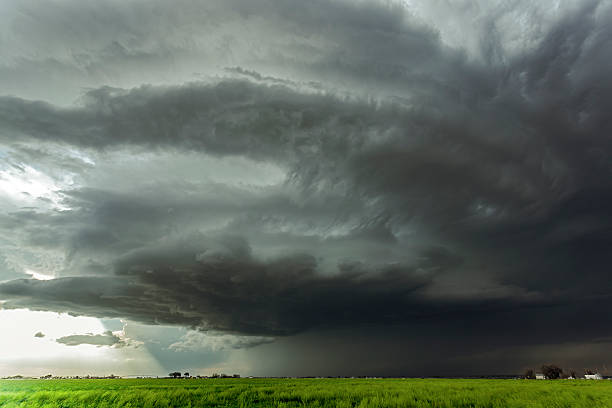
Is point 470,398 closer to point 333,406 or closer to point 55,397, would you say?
point 333,406

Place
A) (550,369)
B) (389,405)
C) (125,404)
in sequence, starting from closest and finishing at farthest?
1. (389,405)
2. (125,404)
3. (550,369)

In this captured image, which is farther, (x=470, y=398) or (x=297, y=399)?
(x=297, y=399)

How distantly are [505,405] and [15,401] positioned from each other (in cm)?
3456

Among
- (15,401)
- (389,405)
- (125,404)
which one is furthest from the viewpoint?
(15,401)

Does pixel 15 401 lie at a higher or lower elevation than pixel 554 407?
higher

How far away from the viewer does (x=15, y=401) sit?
27.1 m

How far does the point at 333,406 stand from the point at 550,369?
190 m

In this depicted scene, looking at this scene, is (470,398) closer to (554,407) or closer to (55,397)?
(554,407)

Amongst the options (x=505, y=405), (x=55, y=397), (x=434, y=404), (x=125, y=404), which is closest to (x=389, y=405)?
(x=434, y=404)

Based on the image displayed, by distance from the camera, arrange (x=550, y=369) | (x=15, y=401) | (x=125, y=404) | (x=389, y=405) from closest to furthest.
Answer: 1. (x=389, y=405)
2. (x=125, y=404)
3. (x=15, y=401)
4. (x=550, y=369)

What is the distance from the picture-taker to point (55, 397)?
28109 mm

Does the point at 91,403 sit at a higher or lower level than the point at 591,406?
higher

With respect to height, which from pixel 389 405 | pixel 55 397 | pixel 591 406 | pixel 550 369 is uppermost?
pixel 55 397

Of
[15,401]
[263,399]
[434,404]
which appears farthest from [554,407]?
[15,401]
